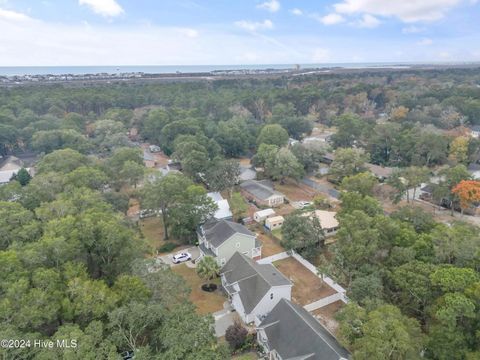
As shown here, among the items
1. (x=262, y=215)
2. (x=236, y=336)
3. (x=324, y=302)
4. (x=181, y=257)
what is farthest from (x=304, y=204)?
(x=236, y=336)

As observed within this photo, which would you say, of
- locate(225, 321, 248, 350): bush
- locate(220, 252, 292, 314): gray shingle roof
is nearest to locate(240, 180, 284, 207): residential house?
locate(220, 252, 292, 314): gray shingle roof

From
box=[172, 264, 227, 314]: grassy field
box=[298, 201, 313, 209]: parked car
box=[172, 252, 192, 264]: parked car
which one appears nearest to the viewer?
box=[172, 264, 227, 314]: grassy field

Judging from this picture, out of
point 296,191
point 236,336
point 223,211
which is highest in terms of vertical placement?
point 223,211

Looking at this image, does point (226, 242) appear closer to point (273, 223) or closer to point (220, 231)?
point (220, 231)

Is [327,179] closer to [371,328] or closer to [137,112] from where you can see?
[371,328]

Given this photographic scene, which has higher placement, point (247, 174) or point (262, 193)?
point (247, 174)

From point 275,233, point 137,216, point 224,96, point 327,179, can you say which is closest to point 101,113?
point 224,96

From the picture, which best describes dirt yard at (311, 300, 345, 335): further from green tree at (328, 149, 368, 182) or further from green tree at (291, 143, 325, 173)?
green tree at (291, 143, 325, 173)
